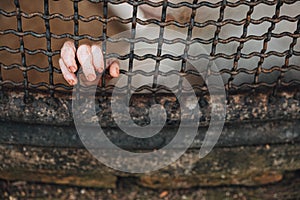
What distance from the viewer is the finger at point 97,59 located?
44.3 inches

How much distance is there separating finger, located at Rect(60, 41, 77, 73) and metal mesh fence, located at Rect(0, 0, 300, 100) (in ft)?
0.07

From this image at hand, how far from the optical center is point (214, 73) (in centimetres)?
114

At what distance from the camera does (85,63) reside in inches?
44.3

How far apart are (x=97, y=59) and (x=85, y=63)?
0.08 ft

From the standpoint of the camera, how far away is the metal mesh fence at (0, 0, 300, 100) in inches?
41.6

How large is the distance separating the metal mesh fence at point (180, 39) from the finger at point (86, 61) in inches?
0.9

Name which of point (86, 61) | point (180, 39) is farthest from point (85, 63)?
point (180, 39)

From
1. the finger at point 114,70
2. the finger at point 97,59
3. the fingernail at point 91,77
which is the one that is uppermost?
the finger at point 97,59

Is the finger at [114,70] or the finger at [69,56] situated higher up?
the finger at [69,56]

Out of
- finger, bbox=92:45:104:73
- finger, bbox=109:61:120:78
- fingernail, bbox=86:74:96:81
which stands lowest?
fingernail, bbox=86:74:96:81

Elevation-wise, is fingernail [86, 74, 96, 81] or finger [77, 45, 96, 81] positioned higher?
finger [77, 45, 96, 81]

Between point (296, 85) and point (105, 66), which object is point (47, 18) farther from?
point (296, 85)

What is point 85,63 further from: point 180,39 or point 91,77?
point 180,39

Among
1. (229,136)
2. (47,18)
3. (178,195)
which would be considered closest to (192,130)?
(229,136)
